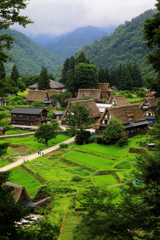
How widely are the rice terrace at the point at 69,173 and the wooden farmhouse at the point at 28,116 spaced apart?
1187 centimetres

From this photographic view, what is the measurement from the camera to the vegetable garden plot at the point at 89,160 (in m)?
30.6

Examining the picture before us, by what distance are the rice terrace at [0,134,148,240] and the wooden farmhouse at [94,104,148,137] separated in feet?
6.32

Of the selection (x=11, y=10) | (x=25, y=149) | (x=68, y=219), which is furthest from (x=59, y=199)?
(x=25, y=149)

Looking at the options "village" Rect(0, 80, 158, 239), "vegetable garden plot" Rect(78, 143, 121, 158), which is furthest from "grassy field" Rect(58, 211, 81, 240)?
"vegetable garden plot" Rect(78, 143, 121, 158)

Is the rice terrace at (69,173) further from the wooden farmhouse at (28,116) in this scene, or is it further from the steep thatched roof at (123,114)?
the wooden farmhouse at (28,116)

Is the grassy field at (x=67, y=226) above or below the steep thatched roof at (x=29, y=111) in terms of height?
below

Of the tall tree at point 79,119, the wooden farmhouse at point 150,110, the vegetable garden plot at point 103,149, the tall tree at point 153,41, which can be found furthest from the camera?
the wooden farmhouse at point 150,110

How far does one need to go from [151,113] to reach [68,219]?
3542 centimetres

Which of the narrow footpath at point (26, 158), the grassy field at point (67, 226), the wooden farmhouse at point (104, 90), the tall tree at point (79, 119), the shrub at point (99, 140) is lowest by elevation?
the grassy field at point (67, 226)

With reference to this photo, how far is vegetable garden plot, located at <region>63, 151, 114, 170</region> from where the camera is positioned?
3060 centimetres

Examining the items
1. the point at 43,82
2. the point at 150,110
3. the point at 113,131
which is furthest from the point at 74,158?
the point at 43,82

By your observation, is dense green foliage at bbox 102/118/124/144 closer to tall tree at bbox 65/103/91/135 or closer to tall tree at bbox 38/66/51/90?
tall tree at bbox 65/103/91/135

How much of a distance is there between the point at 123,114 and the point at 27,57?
400 ft

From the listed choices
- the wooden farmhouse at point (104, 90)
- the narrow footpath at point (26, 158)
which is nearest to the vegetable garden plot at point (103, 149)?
the narrow footpath at point (26, 158)
